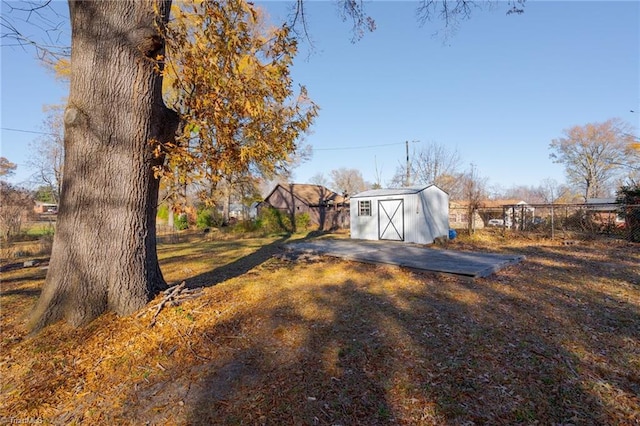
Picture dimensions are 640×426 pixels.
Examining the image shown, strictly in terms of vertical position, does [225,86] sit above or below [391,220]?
above

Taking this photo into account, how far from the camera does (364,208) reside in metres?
15.8

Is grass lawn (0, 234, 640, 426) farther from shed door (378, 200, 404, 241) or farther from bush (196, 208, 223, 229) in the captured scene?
bush (196, 208, 223, 229)

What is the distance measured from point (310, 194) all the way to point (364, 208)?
12.8 metres

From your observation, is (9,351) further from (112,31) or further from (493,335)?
(493,335)

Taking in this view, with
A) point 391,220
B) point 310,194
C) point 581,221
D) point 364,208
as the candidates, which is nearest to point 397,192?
point 391,220

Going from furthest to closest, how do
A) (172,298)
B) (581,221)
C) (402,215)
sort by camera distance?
(581,221) → (402,215) → (172,298)

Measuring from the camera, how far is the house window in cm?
1550

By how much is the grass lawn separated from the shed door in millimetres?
8568

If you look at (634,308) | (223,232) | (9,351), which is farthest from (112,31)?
(223,232)

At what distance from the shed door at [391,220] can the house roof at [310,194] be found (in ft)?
36.3

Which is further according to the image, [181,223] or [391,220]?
[181,223]

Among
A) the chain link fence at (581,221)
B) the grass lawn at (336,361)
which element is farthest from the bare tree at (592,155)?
the grass lawn at (336,361)

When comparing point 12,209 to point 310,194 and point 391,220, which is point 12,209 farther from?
point 310,194

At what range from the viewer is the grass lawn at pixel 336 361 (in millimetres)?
2363
